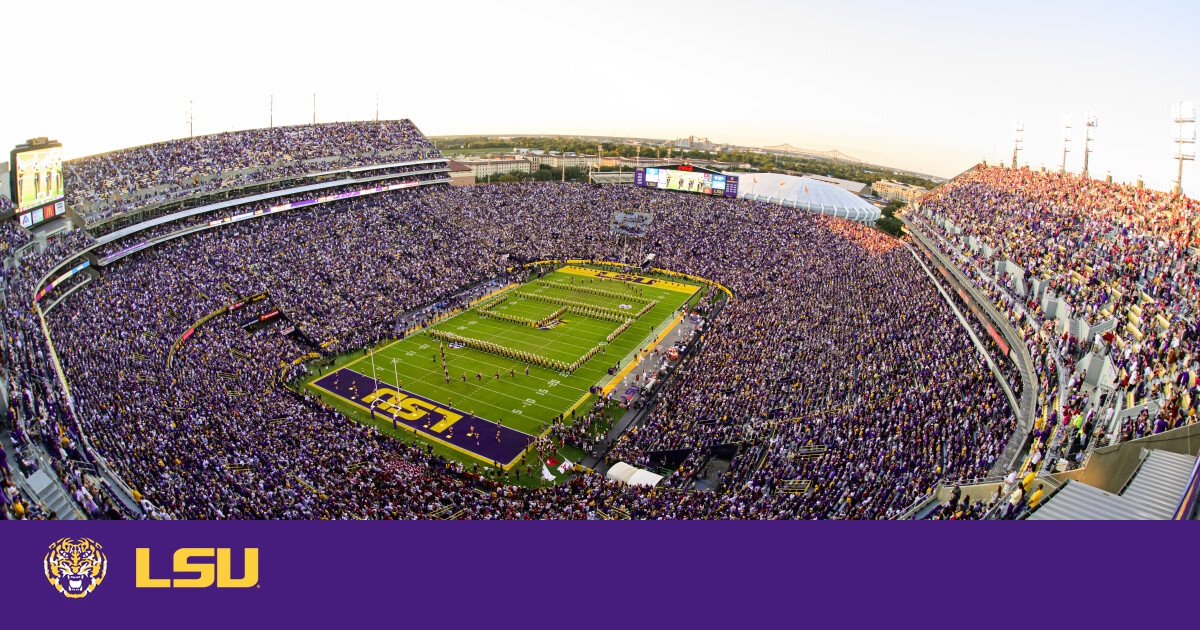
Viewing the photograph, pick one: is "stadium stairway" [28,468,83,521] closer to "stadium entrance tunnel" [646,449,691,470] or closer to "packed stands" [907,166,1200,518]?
"stadium entrance tunnel" [646,449,691,470]

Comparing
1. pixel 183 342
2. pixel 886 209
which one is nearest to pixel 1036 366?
pixel 183 342

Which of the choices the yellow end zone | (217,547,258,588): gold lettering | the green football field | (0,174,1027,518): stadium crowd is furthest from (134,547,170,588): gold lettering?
the yellow end zone

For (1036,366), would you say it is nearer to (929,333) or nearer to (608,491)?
(929,333)

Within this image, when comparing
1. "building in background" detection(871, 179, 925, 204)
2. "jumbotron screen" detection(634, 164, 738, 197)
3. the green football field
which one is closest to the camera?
the green football field

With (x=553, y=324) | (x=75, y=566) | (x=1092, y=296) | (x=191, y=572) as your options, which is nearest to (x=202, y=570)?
(x=191, y=572)

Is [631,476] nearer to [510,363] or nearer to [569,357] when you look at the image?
[569,357]

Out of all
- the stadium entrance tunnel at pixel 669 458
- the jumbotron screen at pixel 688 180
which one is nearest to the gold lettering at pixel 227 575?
the stadium entrance tunnel at pixel 669 458

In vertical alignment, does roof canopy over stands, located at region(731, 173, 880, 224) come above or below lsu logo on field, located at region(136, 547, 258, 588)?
above

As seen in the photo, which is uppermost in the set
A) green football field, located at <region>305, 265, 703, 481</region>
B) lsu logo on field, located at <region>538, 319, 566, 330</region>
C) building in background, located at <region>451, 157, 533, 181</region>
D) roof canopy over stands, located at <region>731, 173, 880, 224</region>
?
building in background, located at <region>451, 157, 533, 181</region>
